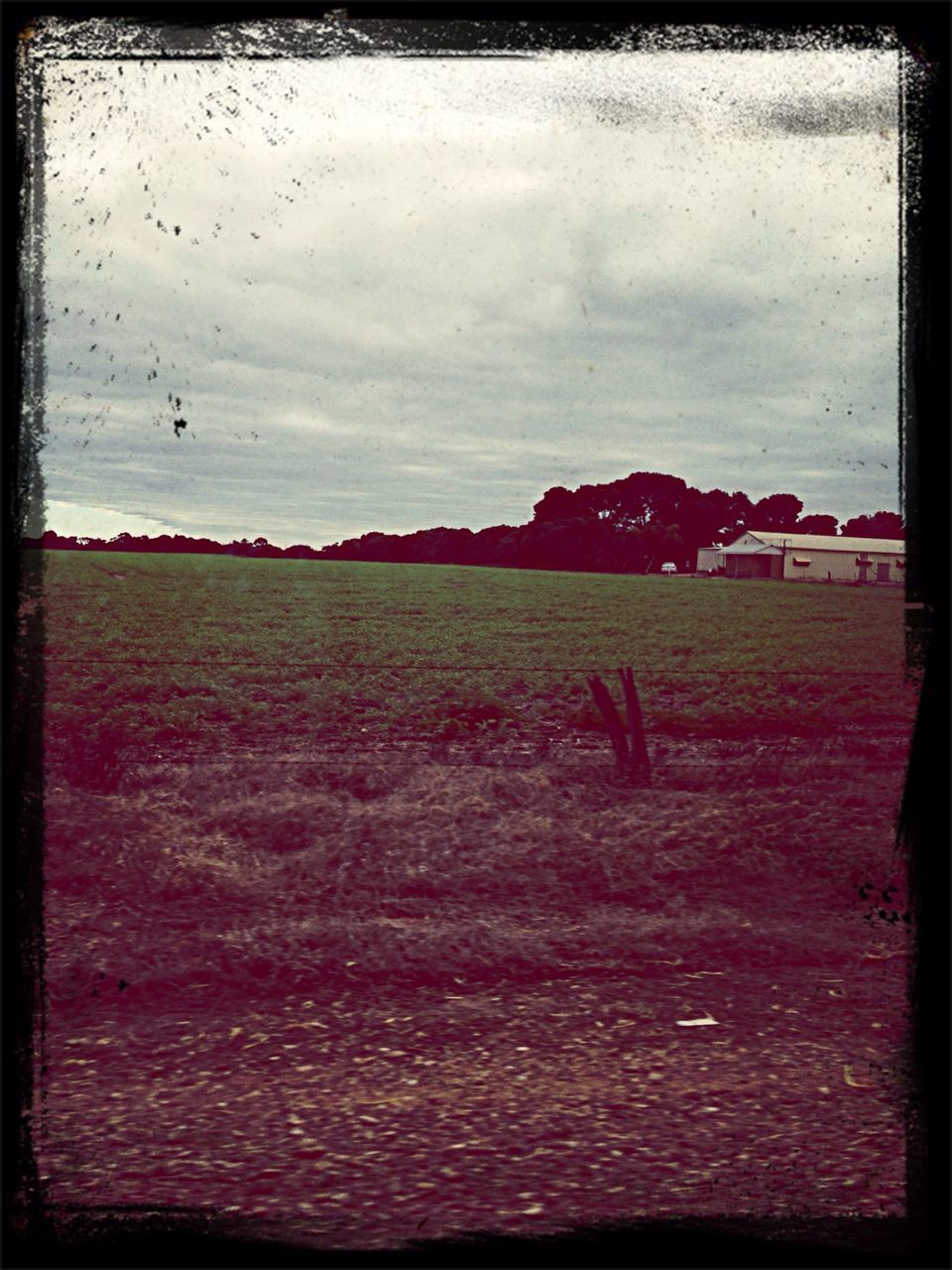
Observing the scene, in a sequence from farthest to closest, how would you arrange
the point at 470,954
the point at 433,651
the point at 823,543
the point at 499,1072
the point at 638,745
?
1. the point at 433,651
2. the point at 823,543
3. the point at 638,745
4. the point at 470,954
5. the point at 499,1072

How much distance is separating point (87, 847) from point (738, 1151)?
19.8ft

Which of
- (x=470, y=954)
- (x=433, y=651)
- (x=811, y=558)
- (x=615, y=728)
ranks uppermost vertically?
(x=811, y=558)

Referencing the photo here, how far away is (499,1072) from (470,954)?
6.17ft

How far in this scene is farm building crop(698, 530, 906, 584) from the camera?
13.1 meters

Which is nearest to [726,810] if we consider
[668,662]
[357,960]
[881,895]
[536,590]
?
[881,895]

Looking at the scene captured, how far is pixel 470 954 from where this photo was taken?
22.9 ft

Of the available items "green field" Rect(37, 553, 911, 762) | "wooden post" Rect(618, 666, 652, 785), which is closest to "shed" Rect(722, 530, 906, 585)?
"green field" Rect(37, 553, 911, 762)

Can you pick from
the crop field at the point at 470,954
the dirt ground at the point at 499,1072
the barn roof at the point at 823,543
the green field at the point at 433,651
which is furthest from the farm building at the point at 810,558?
the dirt ground at the point at 499,1072

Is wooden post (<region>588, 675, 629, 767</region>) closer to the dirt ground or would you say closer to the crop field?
the crop field

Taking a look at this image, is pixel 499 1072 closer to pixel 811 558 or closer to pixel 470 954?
pixel 470 954

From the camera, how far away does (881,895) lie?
8.02 metres

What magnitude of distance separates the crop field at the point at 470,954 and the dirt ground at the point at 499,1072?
0.02 metres

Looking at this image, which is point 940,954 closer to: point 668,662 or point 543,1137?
point 543,1137

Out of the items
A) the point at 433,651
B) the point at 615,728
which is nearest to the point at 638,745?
the point at 615,728
